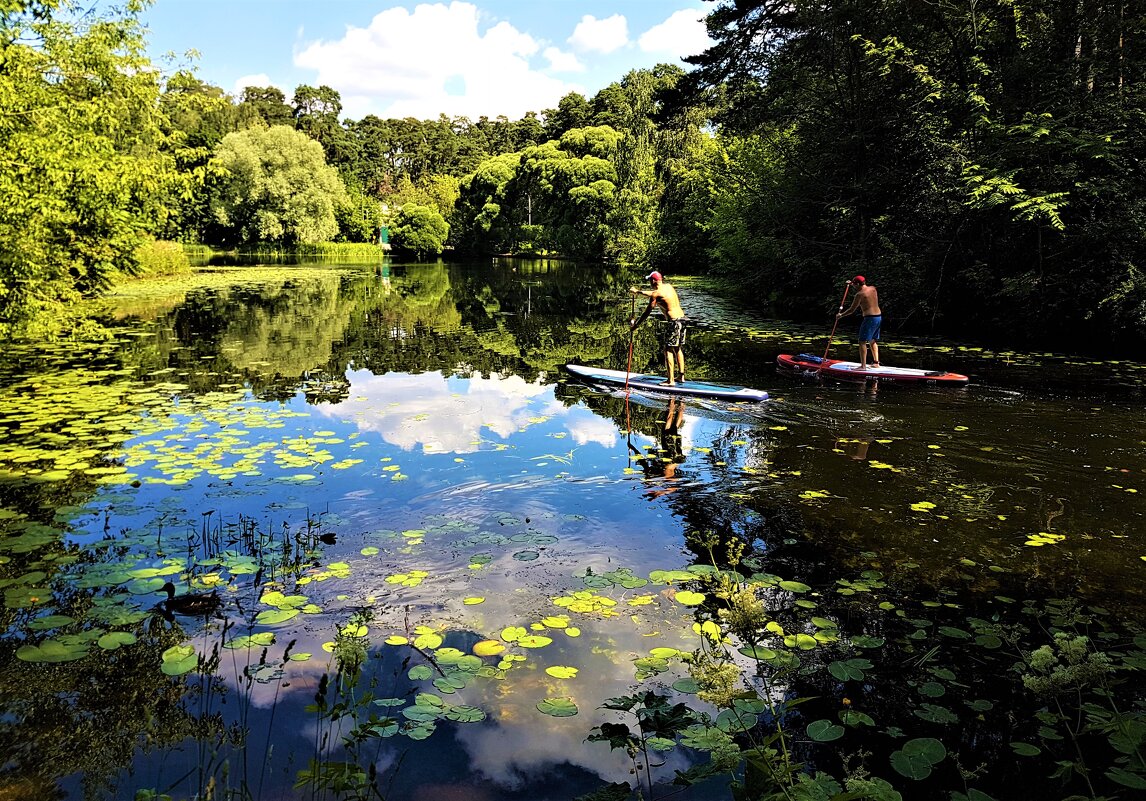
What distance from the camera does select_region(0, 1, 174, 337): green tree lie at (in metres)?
11.0

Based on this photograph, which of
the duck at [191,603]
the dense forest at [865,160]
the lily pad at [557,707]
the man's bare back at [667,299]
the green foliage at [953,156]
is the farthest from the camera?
the green foliage at [953,156]

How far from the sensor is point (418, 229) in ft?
213

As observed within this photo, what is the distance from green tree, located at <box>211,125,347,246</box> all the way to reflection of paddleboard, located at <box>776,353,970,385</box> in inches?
1851

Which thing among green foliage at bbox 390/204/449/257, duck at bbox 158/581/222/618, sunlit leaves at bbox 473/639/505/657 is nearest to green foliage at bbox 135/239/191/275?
green foliage at bbox 390/204/449/257

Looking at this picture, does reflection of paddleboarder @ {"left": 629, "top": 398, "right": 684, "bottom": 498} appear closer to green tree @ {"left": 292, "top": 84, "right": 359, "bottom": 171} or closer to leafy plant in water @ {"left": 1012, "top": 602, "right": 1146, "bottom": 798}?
leafy plant in water @ {"left": 1012, "top": 602, "right": 1146, "bottom": 798}

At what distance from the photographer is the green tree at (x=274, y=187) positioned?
162ft

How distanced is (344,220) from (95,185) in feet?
171

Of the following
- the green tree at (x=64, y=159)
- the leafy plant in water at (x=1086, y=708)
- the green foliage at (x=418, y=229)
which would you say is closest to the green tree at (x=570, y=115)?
the green foliage at (x=418, y=229)

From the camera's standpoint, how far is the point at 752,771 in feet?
7.98

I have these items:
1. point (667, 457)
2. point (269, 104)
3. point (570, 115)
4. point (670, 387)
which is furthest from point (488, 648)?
point (269, 104)

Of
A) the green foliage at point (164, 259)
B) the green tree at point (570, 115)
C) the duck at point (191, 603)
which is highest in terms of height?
the green tree at point (570, 115)

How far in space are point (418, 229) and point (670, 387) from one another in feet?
192

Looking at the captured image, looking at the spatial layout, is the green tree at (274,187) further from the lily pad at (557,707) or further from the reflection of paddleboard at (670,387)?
the lily pad at (557,707)

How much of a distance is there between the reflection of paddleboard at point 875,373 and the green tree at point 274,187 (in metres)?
47.0
